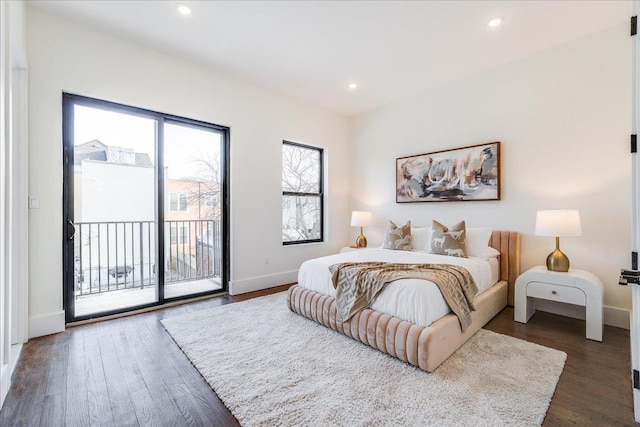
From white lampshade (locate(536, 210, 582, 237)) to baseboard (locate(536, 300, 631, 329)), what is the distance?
925 mm

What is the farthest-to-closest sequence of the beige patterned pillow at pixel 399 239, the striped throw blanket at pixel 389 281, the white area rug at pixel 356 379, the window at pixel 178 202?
1. the beige patterned pillow at pixel 399 239
2. the window at pixel 178 202
3. the striped throw blanket at pixel 389 281
4. the white area rug at pixel 356 379

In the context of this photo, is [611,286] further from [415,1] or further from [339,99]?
[339,99]

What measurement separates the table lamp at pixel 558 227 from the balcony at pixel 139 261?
387 centimetres

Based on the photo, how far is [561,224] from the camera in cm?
277

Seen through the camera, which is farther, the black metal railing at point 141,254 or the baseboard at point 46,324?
the black metal railing at point 141,254

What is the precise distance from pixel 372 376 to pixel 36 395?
2155 mm

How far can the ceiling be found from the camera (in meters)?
2.59

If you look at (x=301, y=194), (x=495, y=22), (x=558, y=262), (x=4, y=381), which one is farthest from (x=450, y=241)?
(x=4, y=381)

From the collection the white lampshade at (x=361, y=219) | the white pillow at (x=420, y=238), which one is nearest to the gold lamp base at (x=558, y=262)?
the white pillow at (x=420, y=238)

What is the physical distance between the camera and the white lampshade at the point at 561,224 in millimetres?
2734

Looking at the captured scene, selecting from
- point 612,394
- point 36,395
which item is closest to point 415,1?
point 612,394

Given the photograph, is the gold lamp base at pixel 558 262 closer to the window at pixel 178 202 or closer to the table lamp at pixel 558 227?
the table lamp at pixel 558 227

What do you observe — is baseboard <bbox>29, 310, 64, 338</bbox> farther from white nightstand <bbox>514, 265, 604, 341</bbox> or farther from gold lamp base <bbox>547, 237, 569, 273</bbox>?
gold lamp base <bbox>547, 237, 569, 273</bbox>

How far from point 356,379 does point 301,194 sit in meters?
3.42
